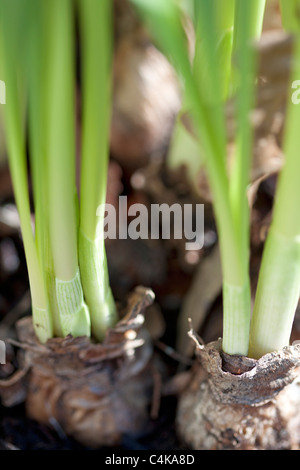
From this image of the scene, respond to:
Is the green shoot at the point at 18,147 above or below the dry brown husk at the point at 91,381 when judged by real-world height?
above

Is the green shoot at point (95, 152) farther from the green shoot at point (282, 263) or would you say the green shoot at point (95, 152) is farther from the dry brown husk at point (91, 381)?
the green shoot at point (282, 263)

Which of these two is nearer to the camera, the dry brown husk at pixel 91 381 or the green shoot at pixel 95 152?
the green shoot at pixel 95 152

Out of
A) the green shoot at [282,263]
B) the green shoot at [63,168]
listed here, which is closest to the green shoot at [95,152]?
the green shoot at [63,168]

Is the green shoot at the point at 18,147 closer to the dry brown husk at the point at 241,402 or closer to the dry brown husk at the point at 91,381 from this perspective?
the dry brown husk at the point at 91,381

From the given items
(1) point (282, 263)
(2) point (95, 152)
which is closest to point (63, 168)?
(2) point (95, 152)

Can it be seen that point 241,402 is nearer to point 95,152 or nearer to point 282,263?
point 282,263

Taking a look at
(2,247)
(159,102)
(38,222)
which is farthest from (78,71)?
(38,222)

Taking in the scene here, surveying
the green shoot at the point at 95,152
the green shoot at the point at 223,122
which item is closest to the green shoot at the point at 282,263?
the green shoot at the point at 223,122
